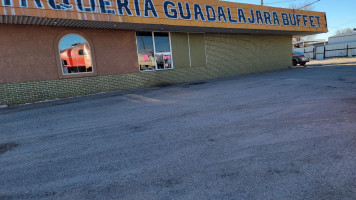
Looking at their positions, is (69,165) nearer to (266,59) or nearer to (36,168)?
(36,168)

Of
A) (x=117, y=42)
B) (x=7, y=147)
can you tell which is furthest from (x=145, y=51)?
(x=7, y=147)

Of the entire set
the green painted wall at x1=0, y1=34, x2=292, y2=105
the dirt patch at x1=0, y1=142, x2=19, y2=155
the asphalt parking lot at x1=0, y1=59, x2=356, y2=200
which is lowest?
the asphalt parking lot at x1=0, y1=59, x2=356, y2=200

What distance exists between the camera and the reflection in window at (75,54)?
10039mm

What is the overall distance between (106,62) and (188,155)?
369 inches

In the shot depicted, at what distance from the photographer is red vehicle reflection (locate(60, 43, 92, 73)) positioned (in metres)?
10.1

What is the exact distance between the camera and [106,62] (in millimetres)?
11109

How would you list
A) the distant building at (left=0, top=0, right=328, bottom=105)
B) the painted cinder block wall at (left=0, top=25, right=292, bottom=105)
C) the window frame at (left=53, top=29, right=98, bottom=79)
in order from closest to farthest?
the distant building at (left=0, top=0, right=328, bottom=105) → the painted cinder block wall at (left=0, top=25, right=292, bottom=105) → the window frame at (left=53, top=29, right=98, bottom=79)

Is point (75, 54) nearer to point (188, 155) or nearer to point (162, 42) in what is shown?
point (162, 42)

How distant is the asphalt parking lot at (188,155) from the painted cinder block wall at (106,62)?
421 cm

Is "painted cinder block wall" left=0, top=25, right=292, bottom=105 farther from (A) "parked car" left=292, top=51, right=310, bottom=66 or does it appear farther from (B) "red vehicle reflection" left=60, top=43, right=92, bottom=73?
(A) "parked car" left=292, top=51, right=310, bottom=66

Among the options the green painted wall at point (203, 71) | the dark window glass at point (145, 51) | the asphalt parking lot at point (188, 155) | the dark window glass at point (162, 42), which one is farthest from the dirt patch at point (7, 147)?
the dark window glass at point (162, 42)

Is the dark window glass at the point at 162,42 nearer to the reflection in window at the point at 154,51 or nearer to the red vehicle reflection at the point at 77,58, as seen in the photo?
the reflection in window at the point at 154,51

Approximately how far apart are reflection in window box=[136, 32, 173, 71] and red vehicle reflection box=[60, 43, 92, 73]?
2929 mm

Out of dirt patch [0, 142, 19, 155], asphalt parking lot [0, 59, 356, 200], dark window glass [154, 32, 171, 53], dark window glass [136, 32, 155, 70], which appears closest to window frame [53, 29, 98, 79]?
dark window glass [136, 32, 155, 70]
